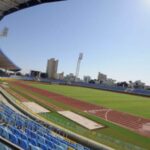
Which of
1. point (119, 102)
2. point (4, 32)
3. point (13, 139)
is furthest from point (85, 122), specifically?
point (4, 32)

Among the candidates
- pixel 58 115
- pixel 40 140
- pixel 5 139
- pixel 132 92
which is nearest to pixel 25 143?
pixel 5 139

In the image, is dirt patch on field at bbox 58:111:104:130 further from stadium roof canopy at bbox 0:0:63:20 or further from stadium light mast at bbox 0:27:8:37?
stadium light mast at bbox 0:27:8:37

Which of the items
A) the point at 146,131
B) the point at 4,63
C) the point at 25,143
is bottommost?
the point at 146,131

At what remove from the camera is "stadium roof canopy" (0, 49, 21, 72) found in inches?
3049

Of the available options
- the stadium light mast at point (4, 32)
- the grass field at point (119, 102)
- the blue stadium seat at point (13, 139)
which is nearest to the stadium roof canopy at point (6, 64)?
the stadium light mast at point (4, 32)

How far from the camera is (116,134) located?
16.6m

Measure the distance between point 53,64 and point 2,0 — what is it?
460 ft

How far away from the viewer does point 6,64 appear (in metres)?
79.3

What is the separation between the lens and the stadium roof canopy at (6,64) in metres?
77.4

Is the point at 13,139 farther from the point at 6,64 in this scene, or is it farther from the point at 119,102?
the point at 6,64

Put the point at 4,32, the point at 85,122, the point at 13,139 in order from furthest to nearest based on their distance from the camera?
the point at 4,32, the point at 85,122, the point at 13,139

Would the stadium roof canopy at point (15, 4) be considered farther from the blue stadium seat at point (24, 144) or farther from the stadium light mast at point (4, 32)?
the stadium light mast at point (4, 32)

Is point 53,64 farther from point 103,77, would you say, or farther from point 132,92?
point 132,92

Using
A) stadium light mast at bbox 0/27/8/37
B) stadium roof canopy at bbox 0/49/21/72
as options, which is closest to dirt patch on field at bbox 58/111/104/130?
stadium light mast at bbox 0/27/8/37
